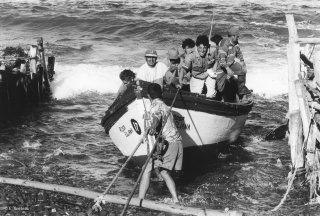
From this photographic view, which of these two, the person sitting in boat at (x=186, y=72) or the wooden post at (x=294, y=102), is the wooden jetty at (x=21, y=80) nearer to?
the person sitting in boat at (x=186, y=72)

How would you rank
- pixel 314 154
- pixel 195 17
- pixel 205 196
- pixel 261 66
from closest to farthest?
pixel 314 154 < pixel 205 196 < pixel 261 66 < pixel 195 17

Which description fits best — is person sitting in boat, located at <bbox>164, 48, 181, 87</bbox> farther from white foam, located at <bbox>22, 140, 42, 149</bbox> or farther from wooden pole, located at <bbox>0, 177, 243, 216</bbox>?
white foam, located at <bbox>22, 140, 42, 149</bbox>

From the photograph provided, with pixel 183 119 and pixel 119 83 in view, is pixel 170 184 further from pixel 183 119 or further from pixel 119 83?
pixel 119 83

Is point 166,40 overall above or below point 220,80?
below

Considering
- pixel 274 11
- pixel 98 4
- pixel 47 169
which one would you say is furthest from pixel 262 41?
pixel 47 169

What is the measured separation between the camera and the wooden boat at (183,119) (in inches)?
333

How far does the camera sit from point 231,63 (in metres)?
10.8

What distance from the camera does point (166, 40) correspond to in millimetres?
26203

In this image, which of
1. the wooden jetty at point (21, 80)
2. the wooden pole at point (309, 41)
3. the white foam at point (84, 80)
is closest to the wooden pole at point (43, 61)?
the wooden jetty at point (21, 80)

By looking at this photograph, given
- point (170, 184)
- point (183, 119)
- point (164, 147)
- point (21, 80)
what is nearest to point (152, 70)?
point (183, 119)

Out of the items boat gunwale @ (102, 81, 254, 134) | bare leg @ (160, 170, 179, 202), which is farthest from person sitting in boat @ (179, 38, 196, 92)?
bare leg @ (160, 170, 179, 202)

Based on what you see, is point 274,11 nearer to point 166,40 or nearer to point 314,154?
point 166,40

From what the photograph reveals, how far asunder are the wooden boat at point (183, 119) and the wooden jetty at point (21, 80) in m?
5.21

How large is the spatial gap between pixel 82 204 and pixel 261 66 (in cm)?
1494
